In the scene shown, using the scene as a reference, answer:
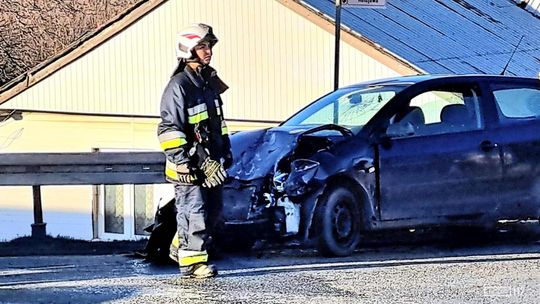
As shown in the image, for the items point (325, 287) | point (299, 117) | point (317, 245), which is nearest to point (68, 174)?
point (299, 117)

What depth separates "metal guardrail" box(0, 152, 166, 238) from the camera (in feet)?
33.7

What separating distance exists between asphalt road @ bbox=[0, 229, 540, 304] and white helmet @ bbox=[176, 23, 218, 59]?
1656mm

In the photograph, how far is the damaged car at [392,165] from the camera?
863cm

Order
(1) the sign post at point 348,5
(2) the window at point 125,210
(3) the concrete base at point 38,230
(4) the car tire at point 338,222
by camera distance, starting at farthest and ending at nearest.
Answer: (2) the window at point 125,210 < (1) the sign post at point 348,5 < (3) the concrete base at point 38,230 < (4) the car tire at point 338,222

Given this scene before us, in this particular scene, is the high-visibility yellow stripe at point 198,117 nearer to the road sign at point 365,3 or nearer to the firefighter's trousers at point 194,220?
the firefighter's trousers at point 194,220

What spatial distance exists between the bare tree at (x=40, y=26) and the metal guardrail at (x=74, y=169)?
2557 centimetres

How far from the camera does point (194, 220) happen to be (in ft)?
24.9

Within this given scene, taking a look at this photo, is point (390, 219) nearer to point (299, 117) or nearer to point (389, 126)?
point (389, 126)

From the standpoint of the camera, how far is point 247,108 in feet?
74.2

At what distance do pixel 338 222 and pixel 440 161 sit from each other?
3.58 feet

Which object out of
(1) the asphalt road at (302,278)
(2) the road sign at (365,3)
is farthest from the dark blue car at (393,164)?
(2) the road sign at (365,3)

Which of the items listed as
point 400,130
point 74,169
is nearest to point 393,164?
point 400,130

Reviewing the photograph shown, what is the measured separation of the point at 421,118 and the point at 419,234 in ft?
4.20

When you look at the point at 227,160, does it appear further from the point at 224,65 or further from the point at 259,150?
the point at 224,65
